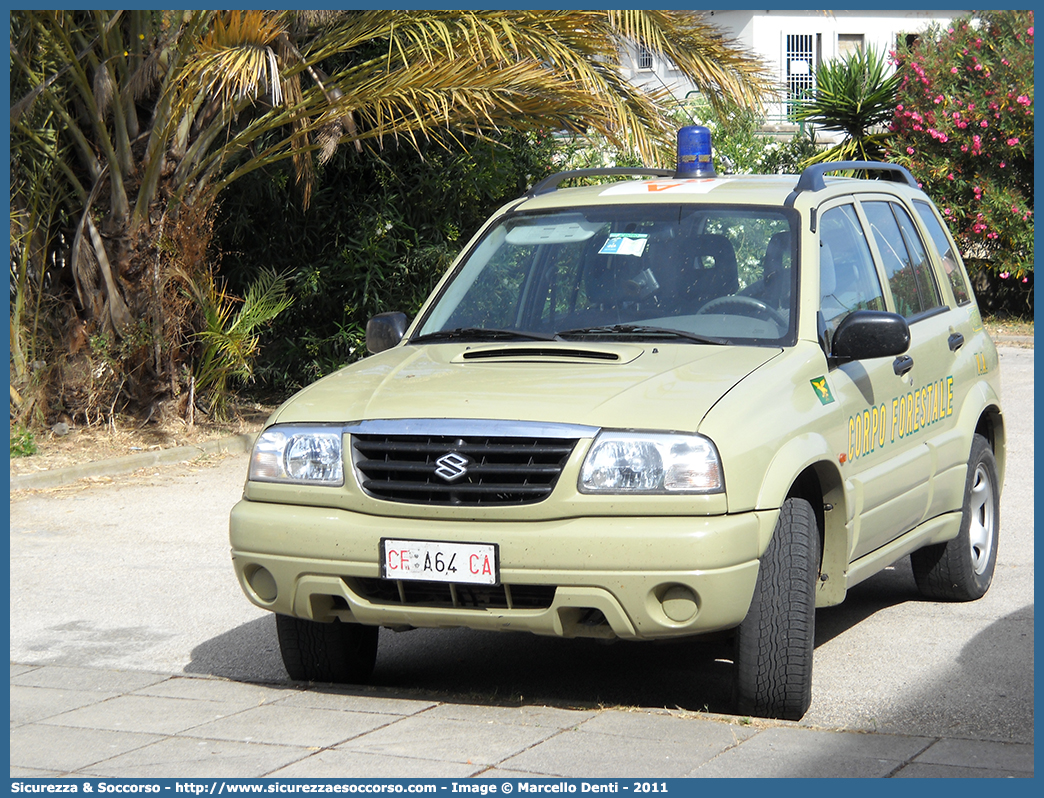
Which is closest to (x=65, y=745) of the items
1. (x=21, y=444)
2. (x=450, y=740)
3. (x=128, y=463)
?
(x=450, y=740)

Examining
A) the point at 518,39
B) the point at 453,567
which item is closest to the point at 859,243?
the point at 453,567

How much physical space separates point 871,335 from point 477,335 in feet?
5.06

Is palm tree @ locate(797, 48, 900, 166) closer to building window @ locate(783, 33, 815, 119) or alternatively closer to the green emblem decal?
building window @ locate(783, 33, 815, 119)

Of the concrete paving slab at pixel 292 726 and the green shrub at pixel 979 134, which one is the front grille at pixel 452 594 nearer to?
the concrete paving slab at pixel 292 726

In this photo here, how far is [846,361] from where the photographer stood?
5242 millimetres

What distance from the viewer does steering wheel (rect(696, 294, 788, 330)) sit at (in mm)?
5246

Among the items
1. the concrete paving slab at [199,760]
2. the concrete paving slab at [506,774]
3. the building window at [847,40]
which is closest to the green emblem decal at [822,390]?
the concrete paving slab at [506,774]

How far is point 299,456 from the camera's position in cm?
479

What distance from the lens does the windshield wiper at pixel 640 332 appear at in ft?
17.0

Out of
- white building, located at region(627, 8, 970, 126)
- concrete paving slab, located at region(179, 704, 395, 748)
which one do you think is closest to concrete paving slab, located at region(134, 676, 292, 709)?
concrete paving slab, located at region(179, 704, 395, 748)

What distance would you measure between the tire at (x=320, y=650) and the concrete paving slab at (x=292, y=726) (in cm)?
34

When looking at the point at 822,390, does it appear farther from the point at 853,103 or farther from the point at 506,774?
the point at 853,103

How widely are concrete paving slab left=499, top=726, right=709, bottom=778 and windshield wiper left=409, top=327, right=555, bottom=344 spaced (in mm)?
1639

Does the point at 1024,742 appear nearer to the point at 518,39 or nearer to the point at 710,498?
the point at 710,498
